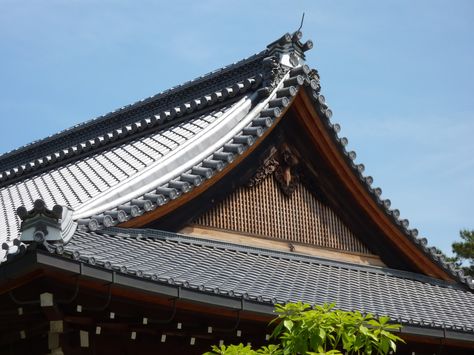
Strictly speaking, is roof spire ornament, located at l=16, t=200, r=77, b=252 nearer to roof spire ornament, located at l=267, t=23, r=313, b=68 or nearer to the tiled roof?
the tiled roof

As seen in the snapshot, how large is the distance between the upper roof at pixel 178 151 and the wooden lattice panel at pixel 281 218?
0.47 m

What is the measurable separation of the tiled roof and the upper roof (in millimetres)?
397

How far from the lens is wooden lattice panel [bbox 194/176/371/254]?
34.0 ft

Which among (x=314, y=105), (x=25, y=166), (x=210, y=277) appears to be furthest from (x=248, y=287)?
(x=25, y=166)

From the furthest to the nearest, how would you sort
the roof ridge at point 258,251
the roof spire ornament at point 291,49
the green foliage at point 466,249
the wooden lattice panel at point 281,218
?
1. the green foliage at point 466,249
2. the roof spire ornament at point 291,49
3. the wooden lattice panel at point 281,218
4. the roof ridge at point 258,251

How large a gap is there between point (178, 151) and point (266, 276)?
7.18 feet

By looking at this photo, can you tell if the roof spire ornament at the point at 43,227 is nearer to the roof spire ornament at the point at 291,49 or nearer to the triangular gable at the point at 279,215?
the triangular gable at the point at 279,215

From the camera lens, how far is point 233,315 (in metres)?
7.70

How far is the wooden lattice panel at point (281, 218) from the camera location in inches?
408

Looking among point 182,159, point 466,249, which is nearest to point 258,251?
point 182,159

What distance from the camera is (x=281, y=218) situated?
10969mm

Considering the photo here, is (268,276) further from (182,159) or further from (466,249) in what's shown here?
(466,249)

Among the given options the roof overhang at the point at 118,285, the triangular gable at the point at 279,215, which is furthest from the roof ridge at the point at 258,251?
the roof overhang at the point at 118,285

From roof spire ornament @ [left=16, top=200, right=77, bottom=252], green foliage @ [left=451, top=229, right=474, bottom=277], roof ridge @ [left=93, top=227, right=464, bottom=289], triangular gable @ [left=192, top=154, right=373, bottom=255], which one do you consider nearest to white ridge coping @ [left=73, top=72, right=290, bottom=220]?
roof ridge @ [left=93, top=227, right=464, bottom=289]
